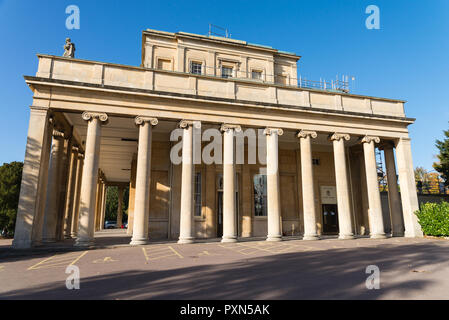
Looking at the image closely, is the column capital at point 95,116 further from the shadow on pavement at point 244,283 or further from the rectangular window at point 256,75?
the rectangular window at point 256,75

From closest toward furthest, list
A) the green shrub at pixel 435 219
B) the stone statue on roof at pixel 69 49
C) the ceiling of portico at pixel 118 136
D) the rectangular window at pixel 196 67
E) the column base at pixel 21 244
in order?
the column base at pixel 21 244 < the stone statue on roof at pixel 69 49 < the green shrub at pixel 435 219 < the ceiling of portico at pixel 118 136 < the rectangular window at pixel 196 67

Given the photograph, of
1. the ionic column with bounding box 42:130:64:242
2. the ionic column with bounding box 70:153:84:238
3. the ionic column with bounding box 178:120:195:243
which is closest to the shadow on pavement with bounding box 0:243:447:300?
the ionic column with bounding box 178:120:195:243

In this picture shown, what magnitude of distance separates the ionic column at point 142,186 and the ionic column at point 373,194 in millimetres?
14863

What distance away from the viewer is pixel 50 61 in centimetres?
1605

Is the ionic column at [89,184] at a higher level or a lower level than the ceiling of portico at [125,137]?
lower

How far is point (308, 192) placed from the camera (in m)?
18.5

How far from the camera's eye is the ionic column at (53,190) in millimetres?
16906

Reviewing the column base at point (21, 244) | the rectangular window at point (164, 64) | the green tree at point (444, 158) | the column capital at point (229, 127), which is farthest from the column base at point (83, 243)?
the green tree at point (444, 158)

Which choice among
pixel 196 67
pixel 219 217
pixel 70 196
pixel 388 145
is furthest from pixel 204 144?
pixel 388 145

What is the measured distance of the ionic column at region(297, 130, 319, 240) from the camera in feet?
59.8

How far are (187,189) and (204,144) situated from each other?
6.58 meters

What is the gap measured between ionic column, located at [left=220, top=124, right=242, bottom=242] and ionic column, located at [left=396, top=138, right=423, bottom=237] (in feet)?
41.5

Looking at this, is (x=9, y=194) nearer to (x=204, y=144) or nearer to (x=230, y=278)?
(x=204, y=144)

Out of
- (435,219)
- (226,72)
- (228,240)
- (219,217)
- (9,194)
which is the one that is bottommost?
(228,240)
